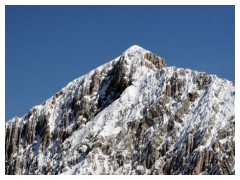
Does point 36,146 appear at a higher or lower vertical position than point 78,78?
lower

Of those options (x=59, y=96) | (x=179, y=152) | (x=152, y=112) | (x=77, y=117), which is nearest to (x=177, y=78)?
(x=152, y=112)

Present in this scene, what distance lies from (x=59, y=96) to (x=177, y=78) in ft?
145

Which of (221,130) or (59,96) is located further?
(59,96)

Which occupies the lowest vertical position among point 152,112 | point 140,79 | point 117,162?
point 117,162

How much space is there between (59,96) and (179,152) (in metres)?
56.4

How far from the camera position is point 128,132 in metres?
140

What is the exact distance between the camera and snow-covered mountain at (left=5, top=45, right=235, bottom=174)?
411 feet

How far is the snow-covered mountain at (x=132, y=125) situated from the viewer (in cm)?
12538

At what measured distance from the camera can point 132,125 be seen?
14088 centimetres

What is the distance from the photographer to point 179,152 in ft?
416

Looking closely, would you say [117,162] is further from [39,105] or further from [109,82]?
[39,105]
